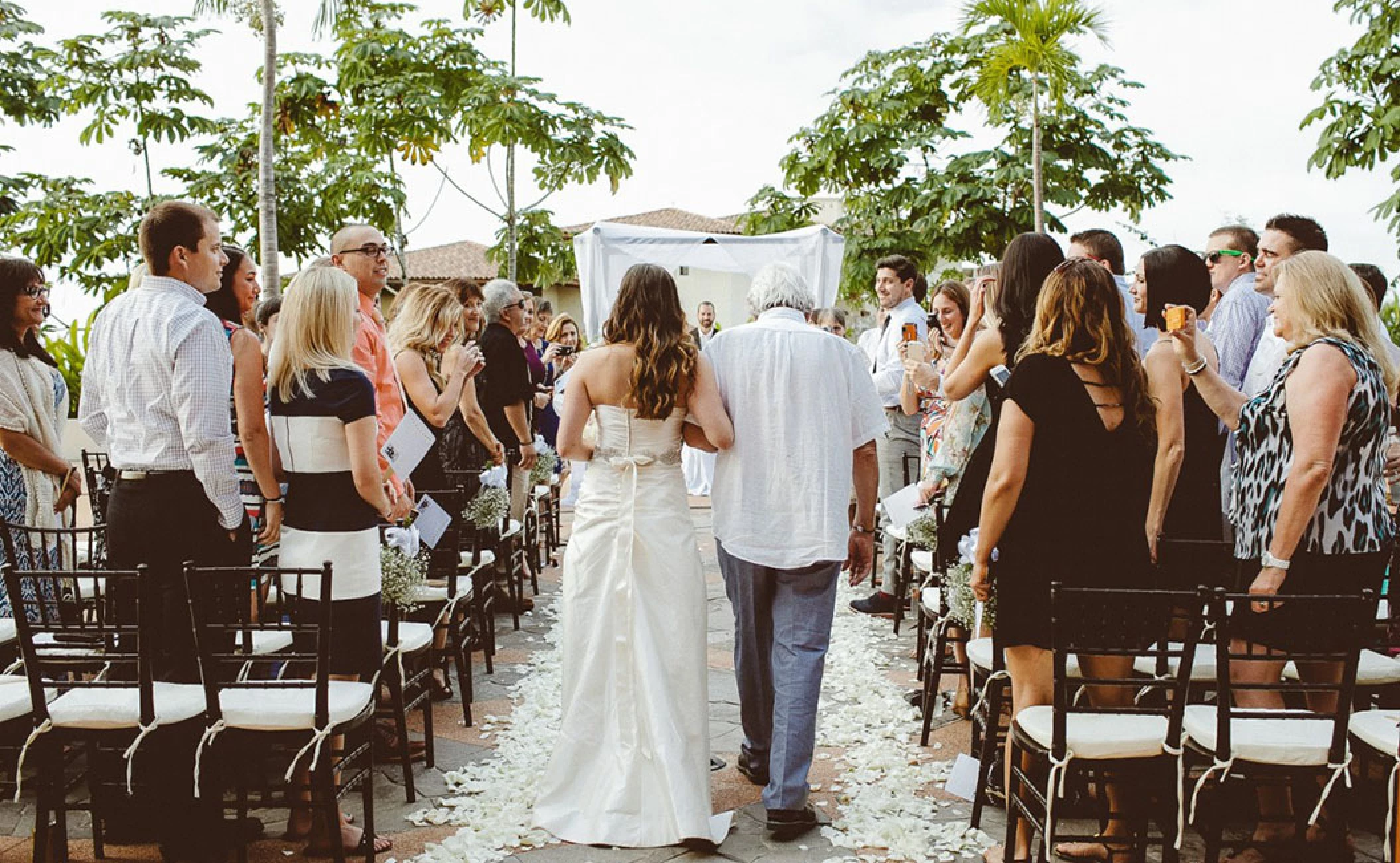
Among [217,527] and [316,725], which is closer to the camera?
[316,725]

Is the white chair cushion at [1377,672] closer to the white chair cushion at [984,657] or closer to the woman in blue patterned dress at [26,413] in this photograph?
the white chair cushion at [984,657]

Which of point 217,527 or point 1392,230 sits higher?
point 1392,230

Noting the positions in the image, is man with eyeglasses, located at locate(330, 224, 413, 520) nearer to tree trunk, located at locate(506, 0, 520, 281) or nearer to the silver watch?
the silver watch

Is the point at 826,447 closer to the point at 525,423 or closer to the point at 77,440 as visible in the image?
the point at 525,423

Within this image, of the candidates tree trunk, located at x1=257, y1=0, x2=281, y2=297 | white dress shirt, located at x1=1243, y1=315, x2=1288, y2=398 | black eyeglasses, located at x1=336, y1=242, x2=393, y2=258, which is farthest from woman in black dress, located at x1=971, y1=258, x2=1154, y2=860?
tree trunk, located at x1=257, y1=0, x2=281, y2=297

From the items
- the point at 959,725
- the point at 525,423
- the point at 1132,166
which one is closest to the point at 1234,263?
the point at 959,725

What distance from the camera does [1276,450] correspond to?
3648mm

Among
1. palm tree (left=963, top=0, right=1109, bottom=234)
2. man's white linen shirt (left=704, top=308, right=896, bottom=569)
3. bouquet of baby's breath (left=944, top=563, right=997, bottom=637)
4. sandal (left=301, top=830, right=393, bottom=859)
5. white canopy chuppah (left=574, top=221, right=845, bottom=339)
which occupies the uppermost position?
palm tree (left=963, top=0, right=1109, bottom=234)

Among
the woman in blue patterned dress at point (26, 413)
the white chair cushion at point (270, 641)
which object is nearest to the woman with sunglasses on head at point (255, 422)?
the white chair cushion at point (270, 641)

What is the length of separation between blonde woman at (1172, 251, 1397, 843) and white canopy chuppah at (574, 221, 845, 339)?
336 inches

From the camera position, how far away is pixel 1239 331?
5.22m

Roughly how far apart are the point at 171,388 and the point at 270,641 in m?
1.06

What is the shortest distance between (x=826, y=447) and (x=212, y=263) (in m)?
2.20

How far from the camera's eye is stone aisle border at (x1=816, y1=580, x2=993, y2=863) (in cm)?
388
